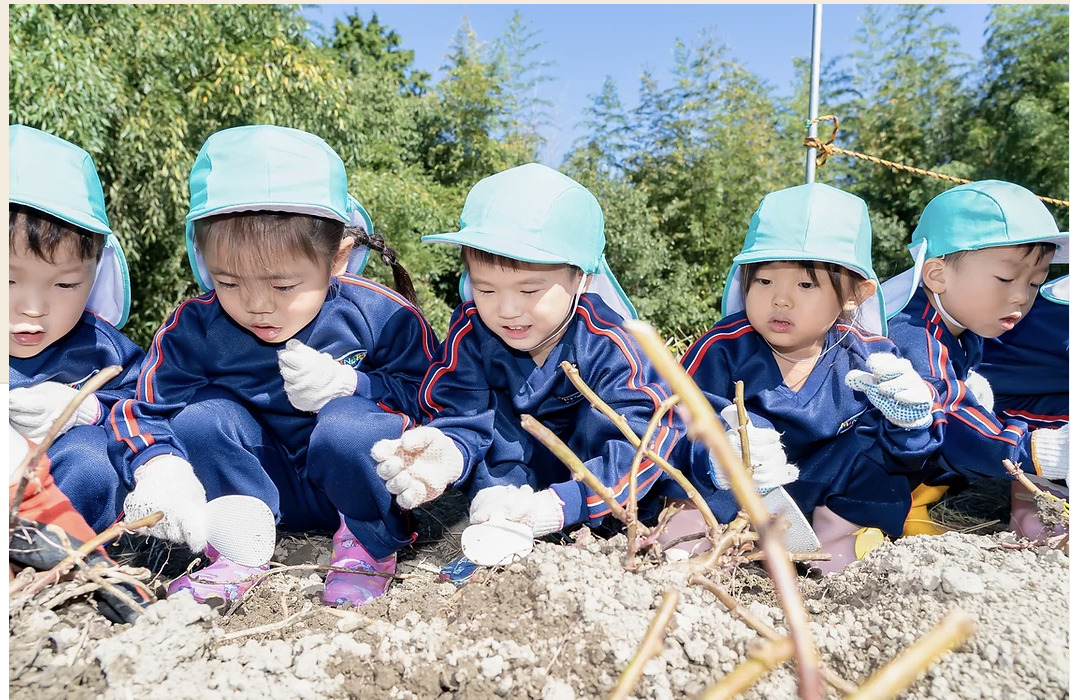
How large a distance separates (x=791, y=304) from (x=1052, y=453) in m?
0.76

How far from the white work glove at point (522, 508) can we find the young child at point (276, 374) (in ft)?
1.07

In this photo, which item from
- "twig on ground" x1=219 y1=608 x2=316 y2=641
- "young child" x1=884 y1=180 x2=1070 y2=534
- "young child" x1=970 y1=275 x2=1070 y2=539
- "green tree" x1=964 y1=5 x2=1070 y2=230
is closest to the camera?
"twig on ground" x1=219 y1=608 x2=316 y2=641

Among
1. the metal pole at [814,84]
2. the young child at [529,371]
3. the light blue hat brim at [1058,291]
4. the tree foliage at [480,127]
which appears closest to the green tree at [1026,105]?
the tree foliage at [480,127]

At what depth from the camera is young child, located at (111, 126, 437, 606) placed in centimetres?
174

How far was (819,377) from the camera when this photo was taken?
2025mm

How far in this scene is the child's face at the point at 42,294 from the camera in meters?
1.69

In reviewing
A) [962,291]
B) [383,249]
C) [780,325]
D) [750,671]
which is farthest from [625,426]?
[962,291]

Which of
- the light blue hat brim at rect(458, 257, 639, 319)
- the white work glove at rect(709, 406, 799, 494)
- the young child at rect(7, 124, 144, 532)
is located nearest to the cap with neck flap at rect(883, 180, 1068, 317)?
the white work glove at rect(709, 406, 799, 494)

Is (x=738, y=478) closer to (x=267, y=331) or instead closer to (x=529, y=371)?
(x=529, y=371)

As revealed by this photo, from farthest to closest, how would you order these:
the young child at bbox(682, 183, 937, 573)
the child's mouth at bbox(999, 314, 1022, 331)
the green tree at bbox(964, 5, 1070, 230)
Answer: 1. the green tree at bbox(964, 5, 1070, 230)
2. the child's mouth at bbox(999, 314, 1022, 331)
3. the young child at bbox(682, 183, 937, 573)

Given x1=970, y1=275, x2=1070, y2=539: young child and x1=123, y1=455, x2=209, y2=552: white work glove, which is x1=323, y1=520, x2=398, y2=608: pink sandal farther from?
x1=970, y1=275, x2=1070, y2=539: young child

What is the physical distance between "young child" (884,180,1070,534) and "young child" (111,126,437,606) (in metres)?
1.41

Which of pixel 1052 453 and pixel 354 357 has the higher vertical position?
pixel 354 357

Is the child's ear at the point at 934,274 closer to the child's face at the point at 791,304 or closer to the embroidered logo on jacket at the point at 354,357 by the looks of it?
the child's face at the point at 791,304
